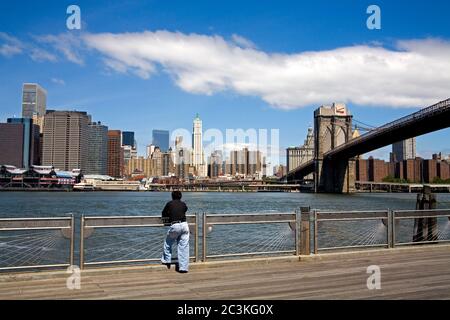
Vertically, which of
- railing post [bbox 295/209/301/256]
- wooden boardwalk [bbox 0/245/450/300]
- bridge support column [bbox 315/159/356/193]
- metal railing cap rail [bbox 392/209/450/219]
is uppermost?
bridge support column [bbox 315/159/356/193]

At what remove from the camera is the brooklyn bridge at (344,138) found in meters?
71.8

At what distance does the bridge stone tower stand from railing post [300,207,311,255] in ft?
359

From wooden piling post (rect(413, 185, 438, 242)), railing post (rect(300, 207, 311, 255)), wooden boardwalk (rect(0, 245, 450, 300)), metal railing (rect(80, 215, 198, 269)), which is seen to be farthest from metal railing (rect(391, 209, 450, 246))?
metal railing (rect(80, 215, 198, 269))

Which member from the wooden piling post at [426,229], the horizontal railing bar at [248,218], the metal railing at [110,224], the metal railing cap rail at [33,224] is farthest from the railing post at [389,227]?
the metal railing cap rail at [33,224]

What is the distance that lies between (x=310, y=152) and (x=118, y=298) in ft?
645

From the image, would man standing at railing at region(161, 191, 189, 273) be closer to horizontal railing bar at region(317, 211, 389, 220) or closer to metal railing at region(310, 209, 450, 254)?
metal railing at region(310, 209, 450, 254)

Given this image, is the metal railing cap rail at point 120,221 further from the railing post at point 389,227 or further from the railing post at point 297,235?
the railing post at point 389,227

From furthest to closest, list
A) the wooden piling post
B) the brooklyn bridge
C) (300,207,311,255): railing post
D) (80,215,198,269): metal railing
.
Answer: the brooklyn bridge, the wooden piling post, (300,207,311,255): railing post, (80,215,198,269): metal railing

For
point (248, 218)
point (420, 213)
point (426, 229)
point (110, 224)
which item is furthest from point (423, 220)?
point (110, 224)

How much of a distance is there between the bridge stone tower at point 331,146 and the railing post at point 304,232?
109 metres

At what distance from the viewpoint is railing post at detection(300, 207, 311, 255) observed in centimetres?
1021

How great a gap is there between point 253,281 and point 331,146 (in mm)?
130762
